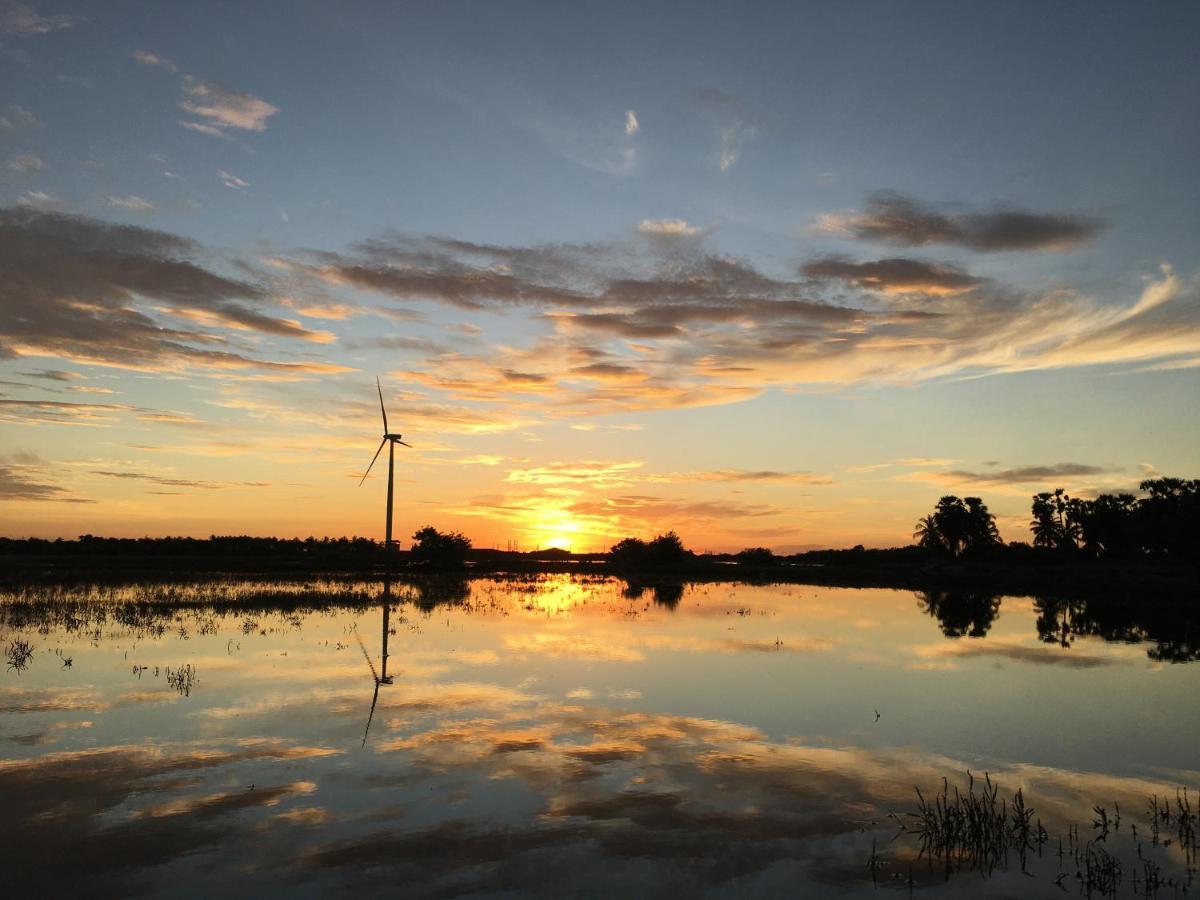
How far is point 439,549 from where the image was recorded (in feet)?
345

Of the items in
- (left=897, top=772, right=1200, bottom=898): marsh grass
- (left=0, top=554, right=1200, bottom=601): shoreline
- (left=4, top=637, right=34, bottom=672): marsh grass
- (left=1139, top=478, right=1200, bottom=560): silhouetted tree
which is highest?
(left=1139, top=478, right=1200, bottom=560): silhouetted tree

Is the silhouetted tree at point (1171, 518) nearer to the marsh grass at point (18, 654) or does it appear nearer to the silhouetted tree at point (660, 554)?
the silhouetted tree at point (660, 554)

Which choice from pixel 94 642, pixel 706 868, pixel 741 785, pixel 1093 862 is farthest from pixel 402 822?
pixel 94 642

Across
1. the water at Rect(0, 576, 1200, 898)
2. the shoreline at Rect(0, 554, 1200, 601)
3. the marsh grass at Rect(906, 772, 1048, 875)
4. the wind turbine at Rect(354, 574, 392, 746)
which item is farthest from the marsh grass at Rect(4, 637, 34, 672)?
the shoreline at Rect(0, 554, 1200, 601)

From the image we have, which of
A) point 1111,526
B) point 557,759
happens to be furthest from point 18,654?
point 1111,526

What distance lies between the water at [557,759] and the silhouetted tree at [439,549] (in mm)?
68225

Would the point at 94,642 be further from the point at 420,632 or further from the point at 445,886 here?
the point at 445,886

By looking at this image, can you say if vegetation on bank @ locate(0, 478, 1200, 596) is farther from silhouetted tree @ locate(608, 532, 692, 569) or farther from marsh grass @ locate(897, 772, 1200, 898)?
marsh grass @ locate(897, 772, 1200, 898)

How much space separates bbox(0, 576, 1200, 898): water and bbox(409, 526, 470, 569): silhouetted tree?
224 ft

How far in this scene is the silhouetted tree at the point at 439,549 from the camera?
→ 344ft

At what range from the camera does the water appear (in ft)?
36.8

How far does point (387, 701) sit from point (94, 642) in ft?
50.9

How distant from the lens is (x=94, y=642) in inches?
1171

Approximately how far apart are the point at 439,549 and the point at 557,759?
91.2 meters
